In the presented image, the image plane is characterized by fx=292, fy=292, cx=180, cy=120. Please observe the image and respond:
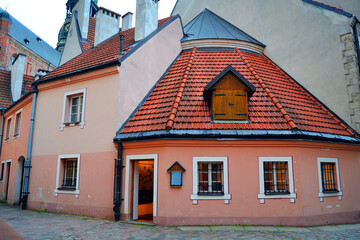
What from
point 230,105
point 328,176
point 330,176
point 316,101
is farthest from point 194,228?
point 316,101

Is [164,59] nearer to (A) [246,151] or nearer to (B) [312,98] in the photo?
(A) [246,151]

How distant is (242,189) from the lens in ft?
29.8

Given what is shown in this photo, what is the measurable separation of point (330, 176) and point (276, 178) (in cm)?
238

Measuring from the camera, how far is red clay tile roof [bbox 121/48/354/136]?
31.3 feet

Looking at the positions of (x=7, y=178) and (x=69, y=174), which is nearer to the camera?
(x=69, y=174)

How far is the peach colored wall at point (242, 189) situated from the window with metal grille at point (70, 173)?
3.19 meters

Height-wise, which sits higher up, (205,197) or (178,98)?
(178,98)

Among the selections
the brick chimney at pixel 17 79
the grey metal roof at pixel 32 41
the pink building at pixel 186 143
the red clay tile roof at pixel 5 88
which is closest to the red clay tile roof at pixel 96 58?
the pink building at pixel 186 143

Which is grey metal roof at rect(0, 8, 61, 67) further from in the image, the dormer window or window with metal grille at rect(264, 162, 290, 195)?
window with metal grille at rect(264, 162, 290, 195)

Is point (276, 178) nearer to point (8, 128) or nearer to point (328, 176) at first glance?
point (328, 176)

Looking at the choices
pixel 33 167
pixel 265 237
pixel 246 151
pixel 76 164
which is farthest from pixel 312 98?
pixel 33 167

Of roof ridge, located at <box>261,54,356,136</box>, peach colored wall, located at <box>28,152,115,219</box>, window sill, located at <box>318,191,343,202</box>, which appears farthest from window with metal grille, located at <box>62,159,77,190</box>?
roof ridge, located at <box>261,54,356,136</box>

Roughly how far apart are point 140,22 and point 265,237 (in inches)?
389

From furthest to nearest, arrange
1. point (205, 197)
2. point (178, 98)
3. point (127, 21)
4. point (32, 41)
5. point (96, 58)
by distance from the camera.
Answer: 1. point (32, 41)
2. point (127, 21)
3. point (96, 58)
4. point (178, 98)
5. point (205, 197)
